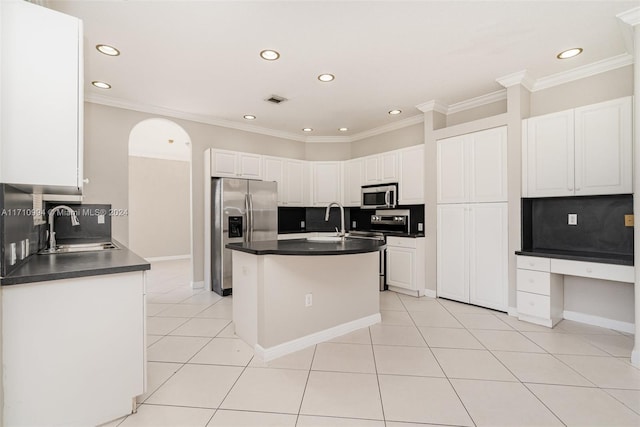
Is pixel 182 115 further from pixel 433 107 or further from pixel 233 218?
pixel 433 107

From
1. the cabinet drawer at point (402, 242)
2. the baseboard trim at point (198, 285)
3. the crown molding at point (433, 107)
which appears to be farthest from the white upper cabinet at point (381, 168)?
the baseboard trim at point (198, 285)

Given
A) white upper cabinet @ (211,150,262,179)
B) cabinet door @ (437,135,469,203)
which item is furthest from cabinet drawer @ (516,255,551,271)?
white upper cabinet @ (211,150,262,179)

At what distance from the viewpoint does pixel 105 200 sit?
393cm

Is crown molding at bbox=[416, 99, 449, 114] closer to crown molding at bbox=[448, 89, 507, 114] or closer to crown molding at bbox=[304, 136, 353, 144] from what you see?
crown molding at bbox=[448, 89, 507, 114]

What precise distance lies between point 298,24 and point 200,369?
2.74m

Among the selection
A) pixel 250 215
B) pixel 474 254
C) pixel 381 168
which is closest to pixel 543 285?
pixel 474 254

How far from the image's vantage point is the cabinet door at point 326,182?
5598 millimetres

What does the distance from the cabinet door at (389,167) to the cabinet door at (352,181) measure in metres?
0.48

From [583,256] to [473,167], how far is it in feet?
4.66

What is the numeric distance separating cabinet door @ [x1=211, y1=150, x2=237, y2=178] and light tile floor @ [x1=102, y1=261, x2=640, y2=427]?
219cm

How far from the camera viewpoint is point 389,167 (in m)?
4.79

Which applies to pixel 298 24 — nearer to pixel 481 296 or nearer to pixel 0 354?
pixel 0 354

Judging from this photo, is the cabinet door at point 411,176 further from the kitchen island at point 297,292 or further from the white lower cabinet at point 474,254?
the kitchen island at point 297,292

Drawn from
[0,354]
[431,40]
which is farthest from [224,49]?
[0,354]
